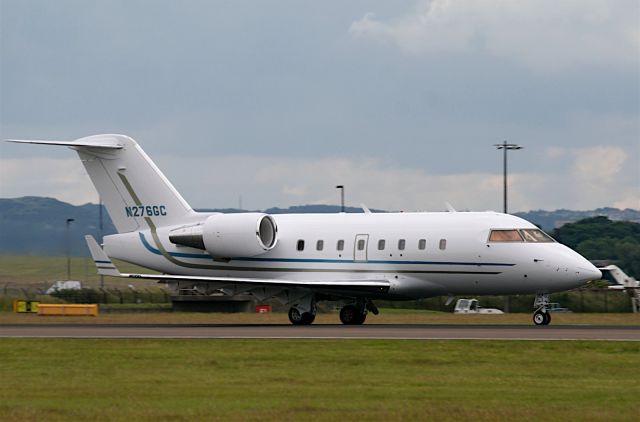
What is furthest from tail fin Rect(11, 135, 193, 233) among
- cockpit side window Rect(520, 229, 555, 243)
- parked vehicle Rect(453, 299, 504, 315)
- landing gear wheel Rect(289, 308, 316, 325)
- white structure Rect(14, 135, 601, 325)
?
parked vehicle Rect(453, 299, 504, 315)

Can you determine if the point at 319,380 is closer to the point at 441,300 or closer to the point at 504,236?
the point at 504,236

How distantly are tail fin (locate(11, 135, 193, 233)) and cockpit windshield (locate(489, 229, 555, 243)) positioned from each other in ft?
39.2

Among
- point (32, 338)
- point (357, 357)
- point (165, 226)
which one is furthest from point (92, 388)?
point (165, 226)

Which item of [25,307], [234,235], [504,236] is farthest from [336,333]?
[25,307]

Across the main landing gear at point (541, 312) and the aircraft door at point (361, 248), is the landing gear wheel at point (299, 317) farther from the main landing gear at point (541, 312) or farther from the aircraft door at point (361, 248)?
the main landing gear at point (541, 312)

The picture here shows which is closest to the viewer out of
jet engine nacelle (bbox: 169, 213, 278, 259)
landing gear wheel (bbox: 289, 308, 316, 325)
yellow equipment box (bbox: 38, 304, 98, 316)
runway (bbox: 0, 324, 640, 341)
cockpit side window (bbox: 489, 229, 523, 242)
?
runway (bbox: 0, 324, 640, 341)

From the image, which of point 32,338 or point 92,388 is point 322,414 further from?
point 32,338

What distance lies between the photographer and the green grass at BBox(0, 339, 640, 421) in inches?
741

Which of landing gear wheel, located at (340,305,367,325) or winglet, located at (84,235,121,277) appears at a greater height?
winglet, located at (84,235,121,277)

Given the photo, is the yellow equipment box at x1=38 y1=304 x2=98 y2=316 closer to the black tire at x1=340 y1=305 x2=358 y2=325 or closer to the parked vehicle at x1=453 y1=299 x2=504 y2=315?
the black tire at x1=340 y1=305 x2=358 y2=325

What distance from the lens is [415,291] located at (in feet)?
139

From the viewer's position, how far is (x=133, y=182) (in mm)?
47344

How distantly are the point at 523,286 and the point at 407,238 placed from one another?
406 cm

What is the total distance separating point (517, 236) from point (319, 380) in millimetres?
19383
